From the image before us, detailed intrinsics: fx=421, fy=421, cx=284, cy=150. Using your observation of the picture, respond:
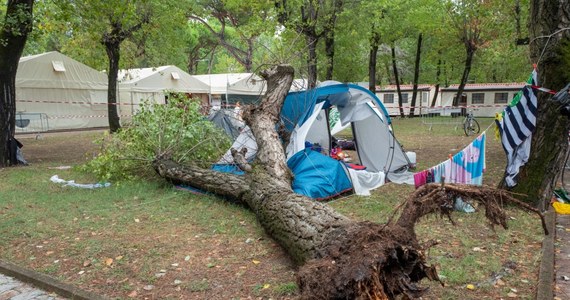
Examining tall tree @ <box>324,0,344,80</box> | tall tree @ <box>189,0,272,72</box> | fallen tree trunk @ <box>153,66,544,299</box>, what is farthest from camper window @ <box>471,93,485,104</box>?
fallen tree trunk @ <box>153,66,544,299</box>

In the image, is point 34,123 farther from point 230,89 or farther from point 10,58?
point 10,58

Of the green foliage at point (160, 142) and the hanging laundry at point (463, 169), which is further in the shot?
the green foliage at point (160, 142)

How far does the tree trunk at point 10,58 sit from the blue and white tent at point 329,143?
16.9 feet

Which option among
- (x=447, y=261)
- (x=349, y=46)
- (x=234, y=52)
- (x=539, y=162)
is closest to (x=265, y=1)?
(x=349, y=46)

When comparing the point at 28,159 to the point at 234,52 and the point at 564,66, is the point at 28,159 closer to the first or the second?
the point at 564,66

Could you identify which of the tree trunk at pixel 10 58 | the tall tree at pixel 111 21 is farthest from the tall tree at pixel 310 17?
the tree trunk at pixel 10 58

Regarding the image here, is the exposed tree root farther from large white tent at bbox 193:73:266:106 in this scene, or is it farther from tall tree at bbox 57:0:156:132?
large white tent at bbox 193:73:266:106

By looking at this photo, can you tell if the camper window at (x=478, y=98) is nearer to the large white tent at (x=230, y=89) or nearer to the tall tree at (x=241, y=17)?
the tall tree at (x=241, y=17)

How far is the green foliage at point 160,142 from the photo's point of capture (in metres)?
7.56

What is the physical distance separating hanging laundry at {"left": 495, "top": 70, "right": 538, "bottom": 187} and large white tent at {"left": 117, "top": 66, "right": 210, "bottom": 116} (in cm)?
1714

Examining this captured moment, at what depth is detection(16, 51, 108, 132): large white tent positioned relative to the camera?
1800 cm

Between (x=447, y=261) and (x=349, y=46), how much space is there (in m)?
19.3

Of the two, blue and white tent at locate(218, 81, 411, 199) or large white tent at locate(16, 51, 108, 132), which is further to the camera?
large white tent at locate(16, 51, 108, 132)

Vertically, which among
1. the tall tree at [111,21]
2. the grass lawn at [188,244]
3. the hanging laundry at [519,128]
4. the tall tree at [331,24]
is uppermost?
the tall tree at [331,24]
